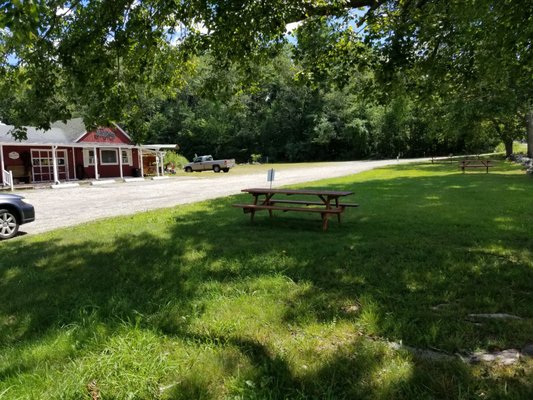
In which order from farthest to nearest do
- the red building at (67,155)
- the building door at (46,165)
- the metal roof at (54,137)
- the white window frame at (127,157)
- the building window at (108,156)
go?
the white window frame at (127,157)
the building window at (108,156)
the building door at (46,165)
the red building at (67,155)
the metal roof at (54,137)

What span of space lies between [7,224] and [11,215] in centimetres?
22

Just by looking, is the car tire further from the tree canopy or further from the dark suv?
the tree canopy

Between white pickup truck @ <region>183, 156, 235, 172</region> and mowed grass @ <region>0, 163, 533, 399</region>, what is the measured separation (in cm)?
3223

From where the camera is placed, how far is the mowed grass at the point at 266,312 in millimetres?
2914

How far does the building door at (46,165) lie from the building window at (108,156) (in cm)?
271

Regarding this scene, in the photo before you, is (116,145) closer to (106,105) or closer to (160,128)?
(106,105)

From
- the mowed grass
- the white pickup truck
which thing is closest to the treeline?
the white pickup truck

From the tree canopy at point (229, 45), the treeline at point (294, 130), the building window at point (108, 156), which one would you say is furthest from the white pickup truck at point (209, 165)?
the tree canopy at point (229, 45)

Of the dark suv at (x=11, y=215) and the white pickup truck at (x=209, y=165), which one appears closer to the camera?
the dark suv at (x=11, y=215)

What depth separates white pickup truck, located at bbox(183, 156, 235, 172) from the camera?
132 feet

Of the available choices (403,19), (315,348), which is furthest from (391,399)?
(403,19)

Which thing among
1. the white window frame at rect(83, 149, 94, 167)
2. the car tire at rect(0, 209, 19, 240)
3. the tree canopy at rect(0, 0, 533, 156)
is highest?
the tree canopy at rect(0, 0, 533, 156)

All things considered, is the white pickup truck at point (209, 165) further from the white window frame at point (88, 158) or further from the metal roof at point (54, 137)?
the white window frame at point (88, 158)

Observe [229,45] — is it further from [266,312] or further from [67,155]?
[67,155]
